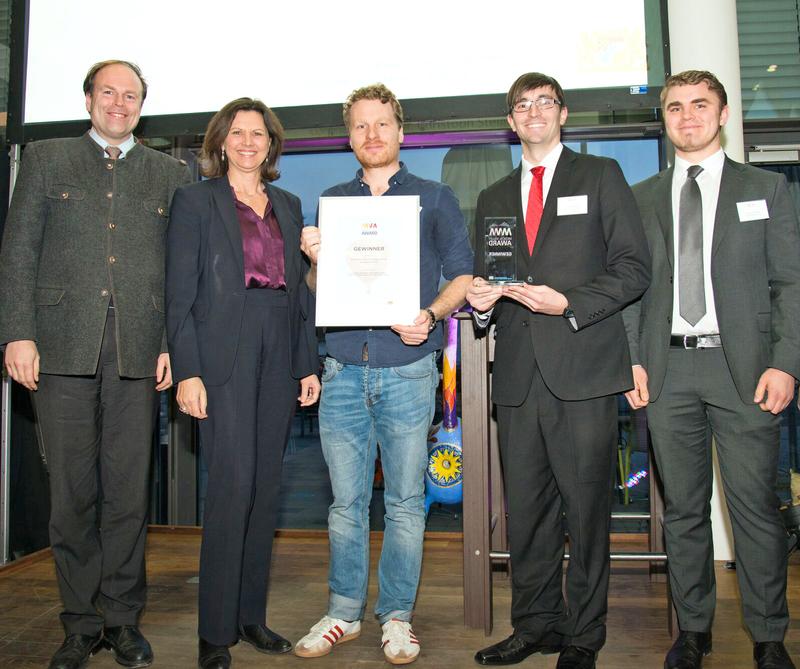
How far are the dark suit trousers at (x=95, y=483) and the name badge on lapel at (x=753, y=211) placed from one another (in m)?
1.99

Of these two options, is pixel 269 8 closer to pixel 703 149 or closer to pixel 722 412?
pixel 703 149

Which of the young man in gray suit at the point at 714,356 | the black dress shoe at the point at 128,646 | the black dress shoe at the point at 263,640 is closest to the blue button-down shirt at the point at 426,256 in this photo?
the young man in gray suit at the point at 714,356

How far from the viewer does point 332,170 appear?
4.35 m

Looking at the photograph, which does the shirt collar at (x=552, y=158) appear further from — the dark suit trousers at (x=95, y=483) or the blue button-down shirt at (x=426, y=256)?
the dark suit trousers at (x=95, y=483)

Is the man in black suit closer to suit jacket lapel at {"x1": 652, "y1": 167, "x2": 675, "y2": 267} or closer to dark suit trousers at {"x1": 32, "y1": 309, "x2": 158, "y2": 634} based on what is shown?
suit jacket lapel at {"x1": 652, "y1": 167, "x2": 675, "y2": 267}

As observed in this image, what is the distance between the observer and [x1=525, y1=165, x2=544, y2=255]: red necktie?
2.23 metres

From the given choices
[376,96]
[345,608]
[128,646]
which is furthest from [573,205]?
[128,646]

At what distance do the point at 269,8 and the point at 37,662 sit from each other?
3.05m

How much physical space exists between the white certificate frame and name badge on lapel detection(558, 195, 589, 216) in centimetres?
45

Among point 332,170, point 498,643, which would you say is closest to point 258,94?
point 332,170

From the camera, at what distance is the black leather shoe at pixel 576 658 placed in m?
2.09

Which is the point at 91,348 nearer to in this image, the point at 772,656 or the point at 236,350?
the point at 236,350

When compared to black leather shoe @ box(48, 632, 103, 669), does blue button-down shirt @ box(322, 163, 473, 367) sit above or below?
above

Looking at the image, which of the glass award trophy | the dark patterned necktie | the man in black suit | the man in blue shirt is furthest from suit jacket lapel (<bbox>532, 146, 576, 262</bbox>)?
the dark patterned necktie
